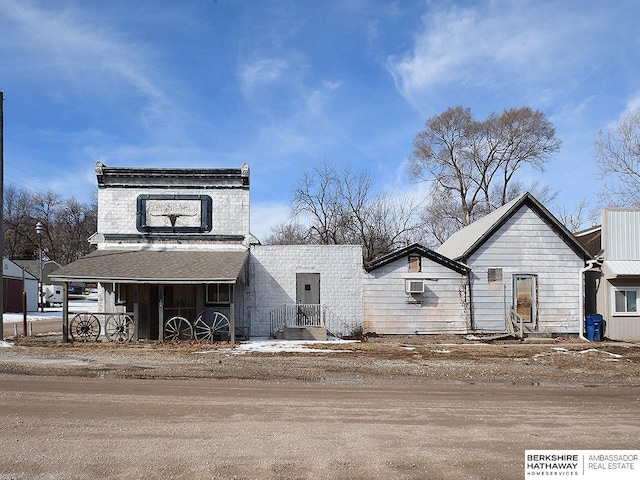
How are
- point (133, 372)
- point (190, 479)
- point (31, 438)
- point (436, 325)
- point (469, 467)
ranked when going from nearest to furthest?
point (190, 479) < point (469, 467) < point (31, 438) < point (133, 372) < point (436, 325)

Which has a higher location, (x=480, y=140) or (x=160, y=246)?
(x=480, y=140)

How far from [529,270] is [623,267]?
11.4 feet

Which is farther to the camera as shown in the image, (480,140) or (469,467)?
(480,140)

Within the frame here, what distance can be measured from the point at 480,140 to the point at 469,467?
134 feet

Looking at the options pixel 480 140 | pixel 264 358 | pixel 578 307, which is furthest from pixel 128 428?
pixel 480 140

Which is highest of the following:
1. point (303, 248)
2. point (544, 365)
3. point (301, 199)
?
point (301, 199)

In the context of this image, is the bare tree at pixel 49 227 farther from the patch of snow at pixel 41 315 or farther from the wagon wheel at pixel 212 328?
the wagon wheel at pixel 212 328

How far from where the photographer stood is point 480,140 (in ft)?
140

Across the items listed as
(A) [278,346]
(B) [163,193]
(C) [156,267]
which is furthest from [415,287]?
(B) [163,193]

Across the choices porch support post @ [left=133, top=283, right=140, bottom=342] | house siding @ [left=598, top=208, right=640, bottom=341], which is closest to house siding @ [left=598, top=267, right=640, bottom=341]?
house siding @ [left=598, top=208, right=640, bottom=341]

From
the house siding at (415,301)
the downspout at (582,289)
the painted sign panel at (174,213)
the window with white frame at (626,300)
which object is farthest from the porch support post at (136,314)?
the window with white frame at (626,300)

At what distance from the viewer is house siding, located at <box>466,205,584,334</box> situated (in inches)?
781

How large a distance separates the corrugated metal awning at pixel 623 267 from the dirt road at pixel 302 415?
24.1 ft

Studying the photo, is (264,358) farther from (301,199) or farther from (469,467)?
(301,199)
